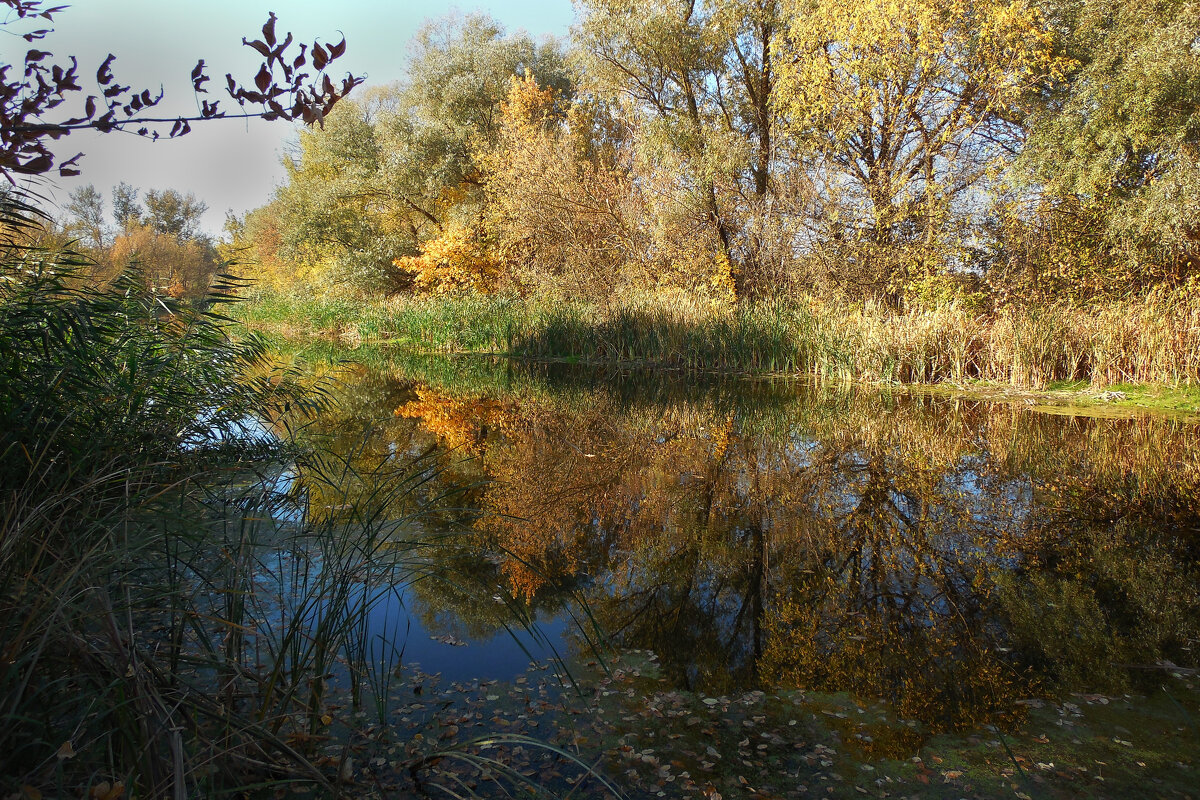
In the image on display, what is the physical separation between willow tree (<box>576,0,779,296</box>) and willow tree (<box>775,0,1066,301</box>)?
1495 mm

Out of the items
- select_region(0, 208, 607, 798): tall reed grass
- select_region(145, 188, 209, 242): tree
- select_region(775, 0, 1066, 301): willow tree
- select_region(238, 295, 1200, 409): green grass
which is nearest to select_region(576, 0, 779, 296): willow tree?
select_region(775, 0, 1066, 301): willow tree

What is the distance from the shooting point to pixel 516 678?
106 inches

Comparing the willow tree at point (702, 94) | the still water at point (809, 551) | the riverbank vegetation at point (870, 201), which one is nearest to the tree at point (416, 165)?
the riverbank vegetation at point (870, 201)

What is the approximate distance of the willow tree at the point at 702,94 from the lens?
57.4ft

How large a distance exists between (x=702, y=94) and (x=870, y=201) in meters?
5.98

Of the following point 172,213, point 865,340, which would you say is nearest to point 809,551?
point 865,340

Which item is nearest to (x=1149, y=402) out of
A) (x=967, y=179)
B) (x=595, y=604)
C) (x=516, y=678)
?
(x=967, y=179)

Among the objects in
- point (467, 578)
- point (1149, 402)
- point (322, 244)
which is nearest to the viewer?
point (467, 578)

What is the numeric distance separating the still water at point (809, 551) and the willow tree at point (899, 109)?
27.7 feet

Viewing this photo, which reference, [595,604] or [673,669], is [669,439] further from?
[673,669]

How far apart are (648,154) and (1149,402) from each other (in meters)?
12.2

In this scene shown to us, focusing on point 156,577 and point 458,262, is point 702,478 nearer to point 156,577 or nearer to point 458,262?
point 156,577

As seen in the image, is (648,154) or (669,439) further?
(648,154)

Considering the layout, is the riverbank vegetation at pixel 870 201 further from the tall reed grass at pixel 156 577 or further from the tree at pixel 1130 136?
the tall reed grass at pixel 156 577
